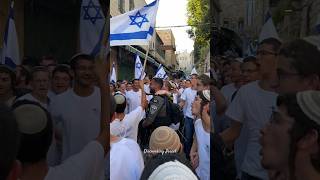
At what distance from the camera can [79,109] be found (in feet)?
7.50

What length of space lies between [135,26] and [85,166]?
2960 mm

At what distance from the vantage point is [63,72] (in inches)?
89.6

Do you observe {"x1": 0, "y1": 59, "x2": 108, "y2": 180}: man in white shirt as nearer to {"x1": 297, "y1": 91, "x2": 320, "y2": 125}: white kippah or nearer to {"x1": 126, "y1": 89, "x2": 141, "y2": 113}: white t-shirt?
{"x1": 297, "y1": 91, "x2": 320, "y2": 125}: white kippah

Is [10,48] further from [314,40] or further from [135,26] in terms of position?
[135,26]

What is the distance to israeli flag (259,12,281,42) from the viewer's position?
84.4 inches

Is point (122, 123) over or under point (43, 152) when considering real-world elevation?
under

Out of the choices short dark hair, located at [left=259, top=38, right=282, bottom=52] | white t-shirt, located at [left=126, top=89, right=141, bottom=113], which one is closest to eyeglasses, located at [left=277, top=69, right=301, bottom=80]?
short dark hair, located at [left=259, top=38, right=282, bottom=52]

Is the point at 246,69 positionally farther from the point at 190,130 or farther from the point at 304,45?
the point at 190,130

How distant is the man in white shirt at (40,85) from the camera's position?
87.8 inches

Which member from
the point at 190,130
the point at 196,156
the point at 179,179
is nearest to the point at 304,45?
the point at 179,179

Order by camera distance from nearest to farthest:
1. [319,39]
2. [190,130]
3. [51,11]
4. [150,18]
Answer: [319,39], [51,11], [150,18], [190,130]

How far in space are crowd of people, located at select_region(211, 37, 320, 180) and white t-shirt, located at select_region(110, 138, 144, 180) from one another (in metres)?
0.70

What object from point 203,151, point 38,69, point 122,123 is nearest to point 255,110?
point 38,69

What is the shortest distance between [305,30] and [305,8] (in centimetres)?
12
